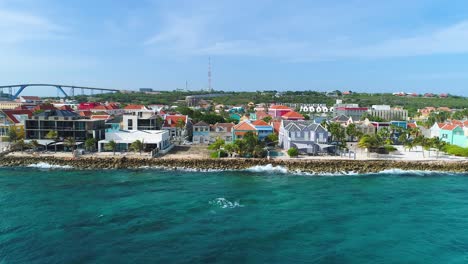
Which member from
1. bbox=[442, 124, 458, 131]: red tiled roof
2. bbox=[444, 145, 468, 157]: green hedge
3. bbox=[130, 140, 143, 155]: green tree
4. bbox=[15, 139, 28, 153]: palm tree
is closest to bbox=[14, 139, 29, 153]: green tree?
bbox=[15, 139, 28, 153]: palm tree

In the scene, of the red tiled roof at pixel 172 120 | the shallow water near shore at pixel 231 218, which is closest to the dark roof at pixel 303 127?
the shallow water near shore at pixel 231 218

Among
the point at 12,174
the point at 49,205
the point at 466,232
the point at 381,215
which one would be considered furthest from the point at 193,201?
the point at 12,174

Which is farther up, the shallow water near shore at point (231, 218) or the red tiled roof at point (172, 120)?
the red tiled roof at point (172, 120)

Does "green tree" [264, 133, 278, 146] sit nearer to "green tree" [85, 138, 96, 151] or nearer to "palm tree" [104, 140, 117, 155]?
"palm tree" [104, 140, 117, 155]

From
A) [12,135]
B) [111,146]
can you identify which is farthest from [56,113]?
[111,146]

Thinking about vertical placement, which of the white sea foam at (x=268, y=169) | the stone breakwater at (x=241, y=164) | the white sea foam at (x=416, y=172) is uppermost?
the stone breakwater at (x=241, y=164)

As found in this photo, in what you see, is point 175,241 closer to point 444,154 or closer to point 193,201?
point 193,201

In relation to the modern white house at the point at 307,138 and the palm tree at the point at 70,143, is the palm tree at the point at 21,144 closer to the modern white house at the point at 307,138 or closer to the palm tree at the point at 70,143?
the palm tree at the point at 70,143
